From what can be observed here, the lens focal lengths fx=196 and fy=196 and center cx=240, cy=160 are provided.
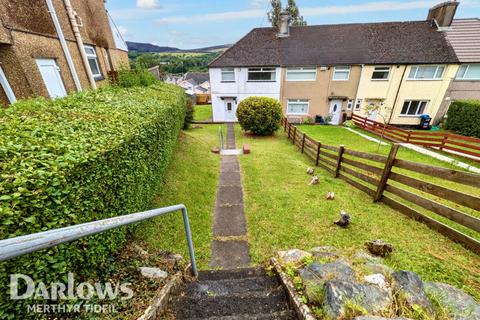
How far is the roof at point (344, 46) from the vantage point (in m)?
16.1

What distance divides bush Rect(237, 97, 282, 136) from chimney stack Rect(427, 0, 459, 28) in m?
16.3

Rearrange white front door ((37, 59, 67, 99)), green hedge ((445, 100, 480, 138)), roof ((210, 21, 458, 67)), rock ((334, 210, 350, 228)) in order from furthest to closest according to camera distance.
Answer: roof ((210, 21, 458, 67)), green hedge ((445, 100, 480, 138)), white front door ((37, 59, 67, 99)), rock ((334, 210, 350, 228))

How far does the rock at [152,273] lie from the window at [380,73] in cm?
2075

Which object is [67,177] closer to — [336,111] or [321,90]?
[321,90]

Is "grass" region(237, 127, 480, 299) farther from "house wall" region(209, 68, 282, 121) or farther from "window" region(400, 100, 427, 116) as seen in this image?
"window" region(400, 100, 427, 116)

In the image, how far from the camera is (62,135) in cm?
237

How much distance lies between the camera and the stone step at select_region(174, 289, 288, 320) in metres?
2.27

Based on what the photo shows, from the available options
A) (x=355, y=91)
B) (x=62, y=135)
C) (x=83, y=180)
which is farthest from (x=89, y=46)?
(x=355, y=91)

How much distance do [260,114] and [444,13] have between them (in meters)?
17.8

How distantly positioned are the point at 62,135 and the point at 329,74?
19166mm

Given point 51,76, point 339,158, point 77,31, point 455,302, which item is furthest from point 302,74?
point 455,302

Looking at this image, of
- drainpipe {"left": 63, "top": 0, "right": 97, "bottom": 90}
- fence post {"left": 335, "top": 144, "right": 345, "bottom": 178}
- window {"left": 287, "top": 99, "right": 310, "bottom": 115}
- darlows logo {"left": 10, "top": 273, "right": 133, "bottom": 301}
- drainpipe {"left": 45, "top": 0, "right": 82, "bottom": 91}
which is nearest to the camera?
darlows logo {"left": 10, "top": 273, "right": 133, "bottom": 301}

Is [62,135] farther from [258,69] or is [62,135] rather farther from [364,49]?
[364,49]

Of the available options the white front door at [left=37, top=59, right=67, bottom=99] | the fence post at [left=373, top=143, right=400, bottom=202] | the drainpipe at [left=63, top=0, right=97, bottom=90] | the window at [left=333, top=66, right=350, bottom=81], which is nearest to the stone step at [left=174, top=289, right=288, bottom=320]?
the fence post at [left=373, top=143, right=400, bottom=202]
